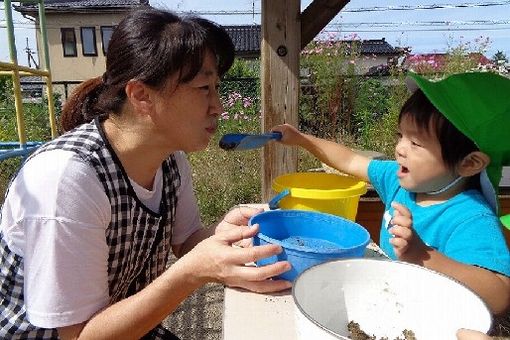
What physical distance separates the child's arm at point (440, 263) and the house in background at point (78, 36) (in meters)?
22.2

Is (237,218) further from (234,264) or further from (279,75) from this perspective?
(279,75)

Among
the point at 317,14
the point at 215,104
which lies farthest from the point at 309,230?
the point at 317,14

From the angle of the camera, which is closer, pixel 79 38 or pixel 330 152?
pixel 330 152

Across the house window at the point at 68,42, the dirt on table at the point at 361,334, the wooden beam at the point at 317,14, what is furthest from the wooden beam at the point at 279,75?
the house window at the point at 68,42

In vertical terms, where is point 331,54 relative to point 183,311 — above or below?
above

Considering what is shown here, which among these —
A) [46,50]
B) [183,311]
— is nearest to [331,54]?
[46,50]

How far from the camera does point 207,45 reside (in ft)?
3.53

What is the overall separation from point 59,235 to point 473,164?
1.02 metres

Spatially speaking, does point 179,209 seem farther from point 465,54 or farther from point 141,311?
point 465,54

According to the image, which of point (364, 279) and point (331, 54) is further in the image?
point (331, 54)

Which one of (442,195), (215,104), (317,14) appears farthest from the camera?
(317,14)

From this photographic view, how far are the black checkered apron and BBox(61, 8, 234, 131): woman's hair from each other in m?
0.13

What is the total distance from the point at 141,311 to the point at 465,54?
16.7ft

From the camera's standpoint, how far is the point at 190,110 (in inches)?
42.8
